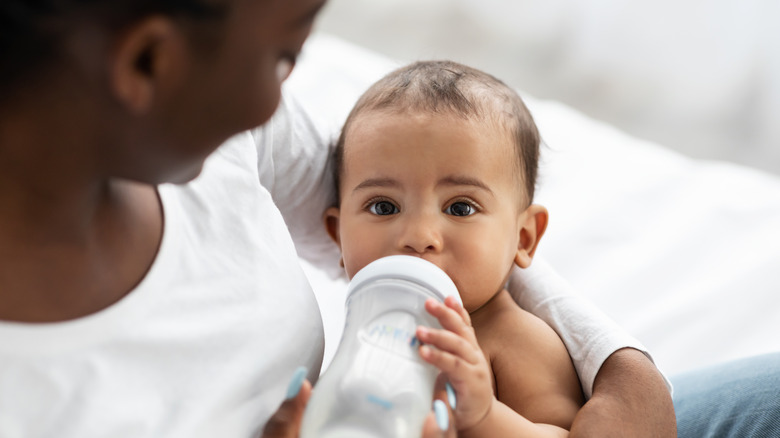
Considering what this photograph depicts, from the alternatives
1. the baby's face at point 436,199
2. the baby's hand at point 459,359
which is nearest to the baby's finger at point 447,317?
the baby's hand at point 459,359

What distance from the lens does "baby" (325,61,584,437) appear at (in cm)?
107

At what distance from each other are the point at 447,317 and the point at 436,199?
281mm

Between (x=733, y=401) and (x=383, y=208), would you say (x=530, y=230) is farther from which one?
(x=733, y=401)

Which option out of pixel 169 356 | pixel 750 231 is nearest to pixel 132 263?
pixel 169 356

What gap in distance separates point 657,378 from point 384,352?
44 centimetres

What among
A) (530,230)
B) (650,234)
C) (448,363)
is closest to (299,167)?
(530,230)

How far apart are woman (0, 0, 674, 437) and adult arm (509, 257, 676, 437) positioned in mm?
48

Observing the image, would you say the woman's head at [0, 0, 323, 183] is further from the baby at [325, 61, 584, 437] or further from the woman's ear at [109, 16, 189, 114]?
the baby at [325, 61, 584, 437]

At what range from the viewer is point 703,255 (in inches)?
66.4

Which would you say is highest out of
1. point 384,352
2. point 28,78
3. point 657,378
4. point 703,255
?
point 28,78

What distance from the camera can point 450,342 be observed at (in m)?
0.83

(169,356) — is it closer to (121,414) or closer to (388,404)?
(121,414)

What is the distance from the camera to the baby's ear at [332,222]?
48.9 inches

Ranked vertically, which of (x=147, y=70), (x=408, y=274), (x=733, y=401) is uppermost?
(x=147, y=70)
